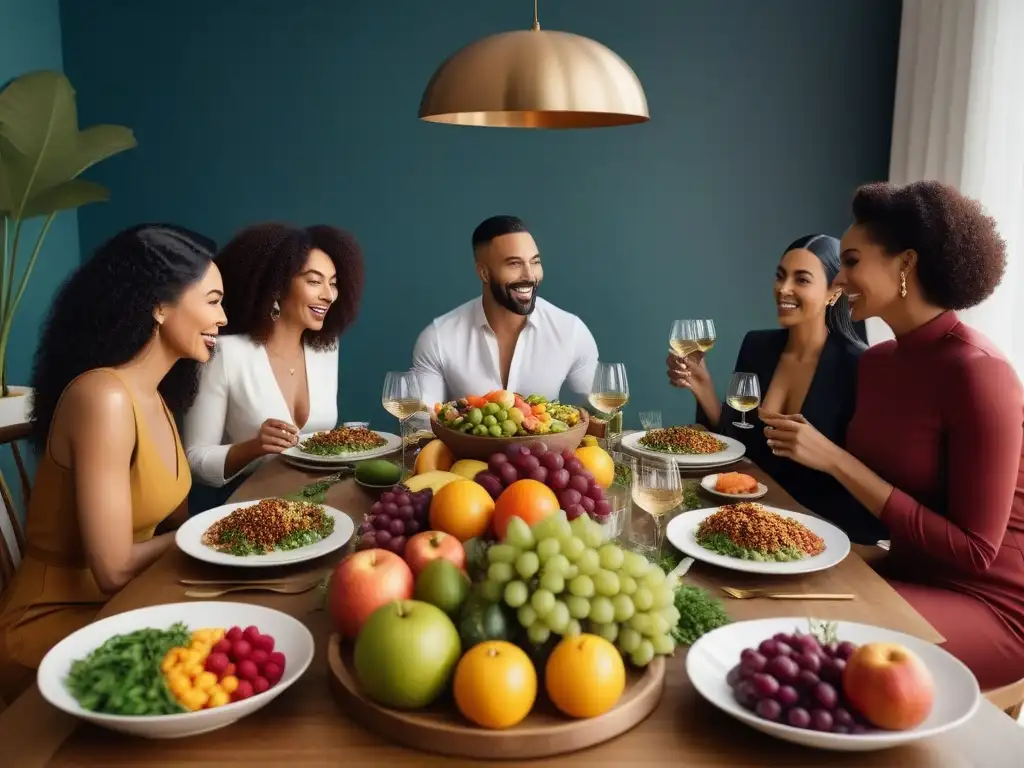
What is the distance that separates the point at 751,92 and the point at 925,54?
2.24ft

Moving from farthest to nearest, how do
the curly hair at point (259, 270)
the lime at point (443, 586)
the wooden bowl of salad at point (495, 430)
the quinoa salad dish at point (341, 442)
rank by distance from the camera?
the curly hair at point (259, 270), the quinoa salad dish at point (341, 442), the wooden bowl of salad at point (495, 430), the lime at point (443, 586)

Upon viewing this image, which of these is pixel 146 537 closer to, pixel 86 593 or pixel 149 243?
pixel 86 593

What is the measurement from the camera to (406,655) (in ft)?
2.97

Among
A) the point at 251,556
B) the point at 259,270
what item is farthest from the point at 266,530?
the point at 259,270

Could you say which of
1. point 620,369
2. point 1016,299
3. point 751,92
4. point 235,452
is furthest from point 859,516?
point 751,92

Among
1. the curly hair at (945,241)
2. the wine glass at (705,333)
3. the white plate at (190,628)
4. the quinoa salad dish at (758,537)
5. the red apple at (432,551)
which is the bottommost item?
the quinoa salad dish at (758,537)

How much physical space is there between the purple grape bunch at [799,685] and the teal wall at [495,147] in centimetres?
303

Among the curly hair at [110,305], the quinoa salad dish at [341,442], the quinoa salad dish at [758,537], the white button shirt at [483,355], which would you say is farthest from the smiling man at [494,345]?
the quinoa salad dish at [758,537]

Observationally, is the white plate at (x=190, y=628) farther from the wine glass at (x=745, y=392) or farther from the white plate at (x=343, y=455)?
the wine glass at (x=745, y=392)

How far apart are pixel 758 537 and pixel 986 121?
7.57ft

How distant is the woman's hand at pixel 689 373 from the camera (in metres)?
2.57

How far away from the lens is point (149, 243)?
5.78 feet

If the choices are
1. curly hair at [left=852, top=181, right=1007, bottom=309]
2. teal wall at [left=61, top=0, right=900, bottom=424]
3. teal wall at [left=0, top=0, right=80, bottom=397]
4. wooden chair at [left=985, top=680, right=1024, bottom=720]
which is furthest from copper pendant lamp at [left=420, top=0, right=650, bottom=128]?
teal wall at [left=0, top=0, right=80, bottom=397]

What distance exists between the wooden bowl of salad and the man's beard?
4.57 ft
